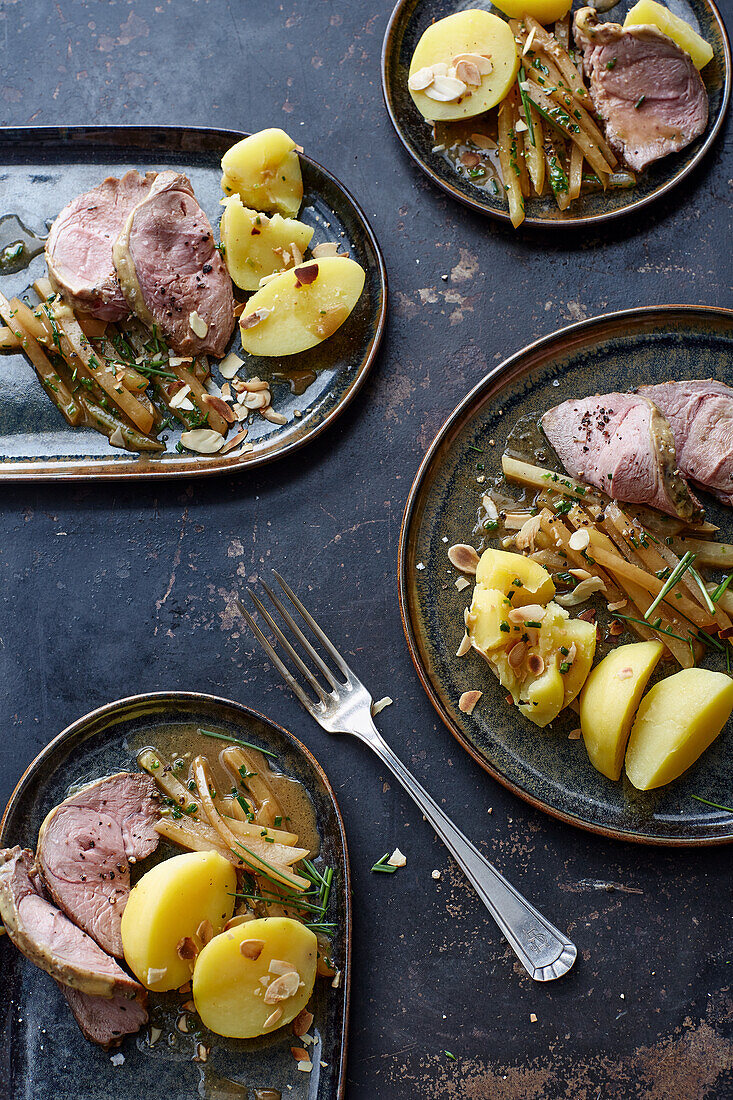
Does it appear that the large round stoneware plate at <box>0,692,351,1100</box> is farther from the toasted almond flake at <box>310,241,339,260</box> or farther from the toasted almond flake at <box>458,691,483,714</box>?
the toasted almond flake at <box>310,241,339,260</box>

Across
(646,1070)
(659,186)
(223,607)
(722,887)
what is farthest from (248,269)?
(646,1070)

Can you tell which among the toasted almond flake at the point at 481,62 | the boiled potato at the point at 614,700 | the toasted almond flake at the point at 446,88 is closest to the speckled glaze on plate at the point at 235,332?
the toasted almond flake at the point at 446,88

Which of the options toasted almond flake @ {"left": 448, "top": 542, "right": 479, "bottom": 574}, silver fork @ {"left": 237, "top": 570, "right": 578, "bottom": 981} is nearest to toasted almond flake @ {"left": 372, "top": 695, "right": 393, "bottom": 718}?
silver fork @ {"left": 237, "top": 570, "right": 578, "bottom": 981}

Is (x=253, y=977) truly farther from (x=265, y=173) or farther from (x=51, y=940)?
(x=265, y=173)

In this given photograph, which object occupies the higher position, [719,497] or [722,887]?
[719,497]

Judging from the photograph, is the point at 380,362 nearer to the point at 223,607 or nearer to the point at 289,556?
the point at 289,556

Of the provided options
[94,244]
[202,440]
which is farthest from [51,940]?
[94,244]
